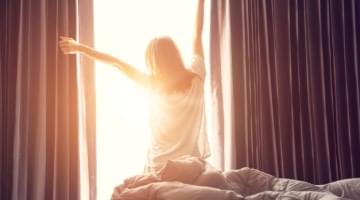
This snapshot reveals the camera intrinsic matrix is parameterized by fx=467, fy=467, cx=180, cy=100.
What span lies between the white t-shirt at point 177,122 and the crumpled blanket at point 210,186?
2.76 ft

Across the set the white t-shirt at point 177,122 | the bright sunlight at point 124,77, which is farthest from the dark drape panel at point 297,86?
the white t-shirt at point 177,122

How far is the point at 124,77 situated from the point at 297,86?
3.88 ft

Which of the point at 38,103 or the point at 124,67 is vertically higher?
the point at 124,67

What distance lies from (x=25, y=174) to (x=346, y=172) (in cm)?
210

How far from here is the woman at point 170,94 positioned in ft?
8.31

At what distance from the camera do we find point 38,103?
3018 mm

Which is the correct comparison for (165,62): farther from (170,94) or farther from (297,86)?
(297,86)

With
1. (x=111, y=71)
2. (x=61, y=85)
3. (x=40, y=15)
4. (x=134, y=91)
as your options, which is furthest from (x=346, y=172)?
(x=40, y=15)

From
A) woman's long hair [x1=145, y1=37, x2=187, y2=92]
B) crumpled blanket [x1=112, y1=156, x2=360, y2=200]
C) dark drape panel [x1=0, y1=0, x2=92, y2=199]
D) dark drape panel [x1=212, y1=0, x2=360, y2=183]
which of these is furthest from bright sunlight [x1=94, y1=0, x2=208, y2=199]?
crumpled blanket [x1=112, y1=156, x2=360, y2=200]

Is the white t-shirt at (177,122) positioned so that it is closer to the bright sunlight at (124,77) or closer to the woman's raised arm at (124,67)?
the woman's raised arm at (124,67)

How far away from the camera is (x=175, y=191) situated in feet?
4.74

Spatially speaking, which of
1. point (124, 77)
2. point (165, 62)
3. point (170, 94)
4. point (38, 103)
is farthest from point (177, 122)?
point (38, 103)

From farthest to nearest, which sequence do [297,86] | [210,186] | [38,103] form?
1. [297,86]
2. [38,103]
3. [210,186]

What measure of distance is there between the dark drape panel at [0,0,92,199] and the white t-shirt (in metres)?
0.63
